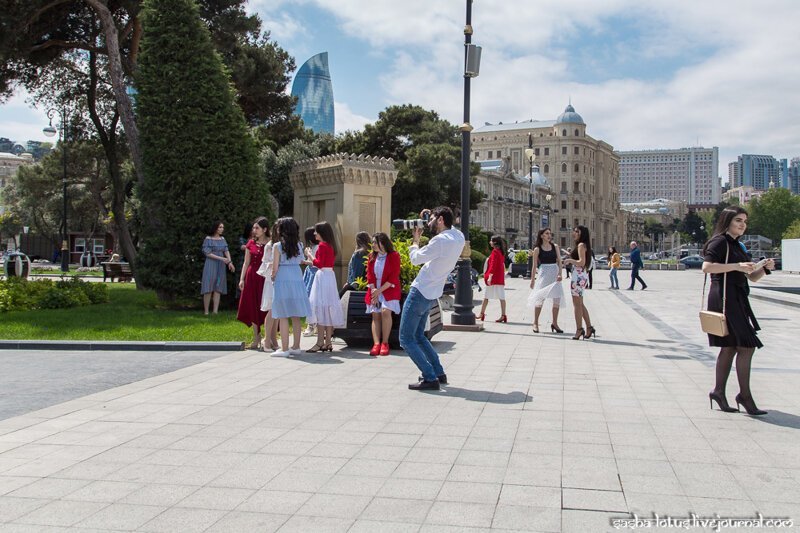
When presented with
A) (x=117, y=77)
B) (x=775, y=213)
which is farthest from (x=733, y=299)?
(x=775, y=213)

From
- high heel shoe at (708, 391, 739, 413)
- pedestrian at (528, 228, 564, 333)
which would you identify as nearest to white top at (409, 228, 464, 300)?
high heel shoe at (708, 391, 739, 413)

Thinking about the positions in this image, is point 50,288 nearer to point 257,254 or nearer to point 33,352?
point 33,352

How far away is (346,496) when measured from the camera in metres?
3.85

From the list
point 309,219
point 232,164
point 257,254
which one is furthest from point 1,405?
point 309,219

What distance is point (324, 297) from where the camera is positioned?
9.52m

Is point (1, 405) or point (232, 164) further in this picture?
point (232, 164)

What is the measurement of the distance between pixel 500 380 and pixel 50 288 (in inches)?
477

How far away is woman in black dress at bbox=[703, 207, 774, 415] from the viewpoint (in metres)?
5.80

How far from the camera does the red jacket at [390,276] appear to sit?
897 centimetres

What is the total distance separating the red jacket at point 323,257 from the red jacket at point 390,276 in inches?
31.5

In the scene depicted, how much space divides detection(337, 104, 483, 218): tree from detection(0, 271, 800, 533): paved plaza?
37.9 m

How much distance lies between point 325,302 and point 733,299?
5.30 m

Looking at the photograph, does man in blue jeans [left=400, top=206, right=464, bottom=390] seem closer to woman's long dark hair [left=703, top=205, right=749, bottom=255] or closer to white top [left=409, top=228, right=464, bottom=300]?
white top [left=409, top=228, right=464, bottom=300]

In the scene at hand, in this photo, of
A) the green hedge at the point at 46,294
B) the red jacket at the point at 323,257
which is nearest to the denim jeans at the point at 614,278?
the green hedge at the point at 46,294
